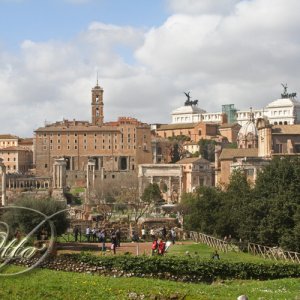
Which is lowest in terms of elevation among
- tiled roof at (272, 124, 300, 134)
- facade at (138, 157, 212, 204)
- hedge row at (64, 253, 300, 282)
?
hedge row at (64, 253, 300, 282)

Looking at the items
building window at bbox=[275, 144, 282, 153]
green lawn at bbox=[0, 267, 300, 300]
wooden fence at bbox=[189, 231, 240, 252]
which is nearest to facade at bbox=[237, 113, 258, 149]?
building window at bbox=[275, 144, 282, 153]

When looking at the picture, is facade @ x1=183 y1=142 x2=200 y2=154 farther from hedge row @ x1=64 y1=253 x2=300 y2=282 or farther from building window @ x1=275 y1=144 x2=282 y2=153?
hedge row @ x1=64 y1=253 x2=300 y2=282

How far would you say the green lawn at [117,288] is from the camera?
1919cm

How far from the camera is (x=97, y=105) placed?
441ft

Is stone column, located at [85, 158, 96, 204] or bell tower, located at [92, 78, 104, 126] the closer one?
stone column, located at [85, 158, 96, 204]

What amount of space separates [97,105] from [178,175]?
1405 inches

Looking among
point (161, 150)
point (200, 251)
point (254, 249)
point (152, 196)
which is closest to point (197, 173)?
point (152, 196)

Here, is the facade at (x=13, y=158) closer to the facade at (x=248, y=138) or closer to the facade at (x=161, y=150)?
the facade at (x=161, y=150)

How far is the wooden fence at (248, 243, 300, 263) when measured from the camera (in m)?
28.9

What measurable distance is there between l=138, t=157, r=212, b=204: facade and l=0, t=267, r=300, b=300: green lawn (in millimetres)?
78232

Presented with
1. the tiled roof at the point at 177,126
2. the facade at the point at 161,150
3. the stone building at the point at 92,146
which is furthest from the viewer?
the tiled roof at the point at 177,126

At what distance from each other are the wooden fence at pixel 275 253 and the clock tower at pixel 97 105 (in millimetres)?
102250

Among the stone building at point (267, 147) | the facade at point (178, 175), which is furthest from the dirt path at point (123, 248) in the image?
the facade at point (178, 175)

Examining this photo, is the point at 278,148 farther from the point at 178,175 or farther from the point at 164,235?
the point at 164,235
